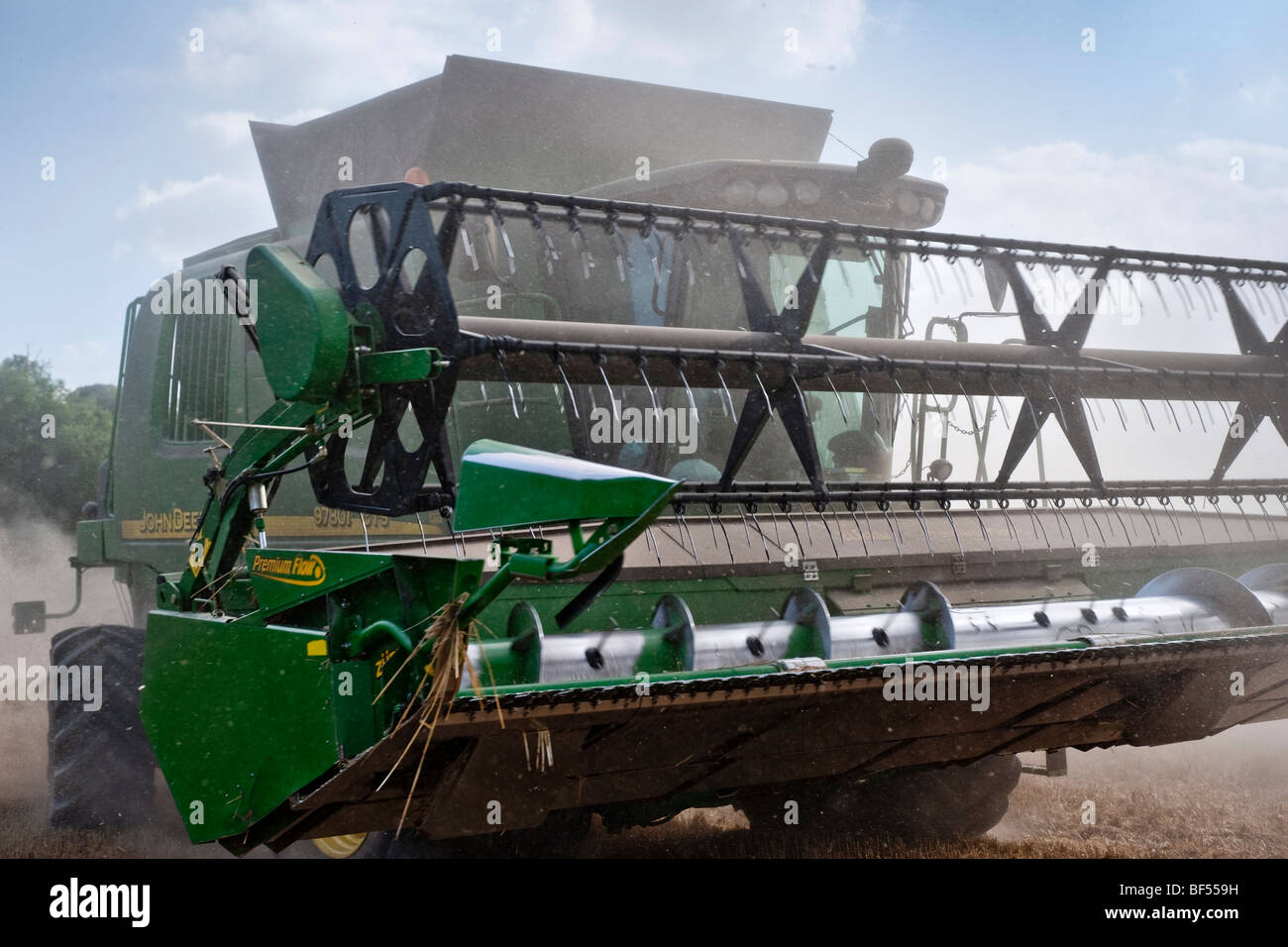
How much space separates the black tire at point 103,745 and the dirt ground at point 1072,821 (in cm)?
11

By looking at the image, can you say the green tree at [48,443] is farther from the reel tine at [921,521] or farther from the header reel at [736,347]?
the reel tine at [921,521]

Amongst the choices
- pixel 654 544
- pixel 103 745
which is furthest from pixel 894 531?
pixel 103 745

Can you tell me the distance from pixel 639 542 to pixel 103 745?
276 cm

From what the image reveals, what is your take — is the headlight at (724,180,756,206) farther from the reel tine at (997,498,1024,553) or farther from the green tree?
the green tree

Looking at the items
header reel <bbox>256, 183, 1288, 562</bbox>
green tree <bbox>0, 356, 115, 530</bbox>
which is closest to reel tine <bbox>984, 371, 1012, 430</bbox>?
header reel <bbox>256, 183, 1288, 562</bbox>

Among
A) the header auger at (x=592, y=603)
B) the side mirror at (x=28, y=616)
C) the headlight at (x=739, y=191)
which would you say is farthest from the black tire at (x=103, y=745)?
the headlight at (x=739, y=191)

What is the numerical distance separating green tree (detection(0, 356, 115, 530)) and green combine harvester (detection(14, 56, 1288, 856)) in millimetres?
6187

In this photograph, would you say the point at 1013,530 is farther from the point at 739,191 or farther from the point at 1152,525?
the point at 739,191

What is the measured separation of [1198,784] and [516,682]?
15.6 ft

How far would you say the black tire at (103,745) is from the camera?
16.9ft

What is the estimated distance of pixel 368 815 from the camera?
308 centimetres
